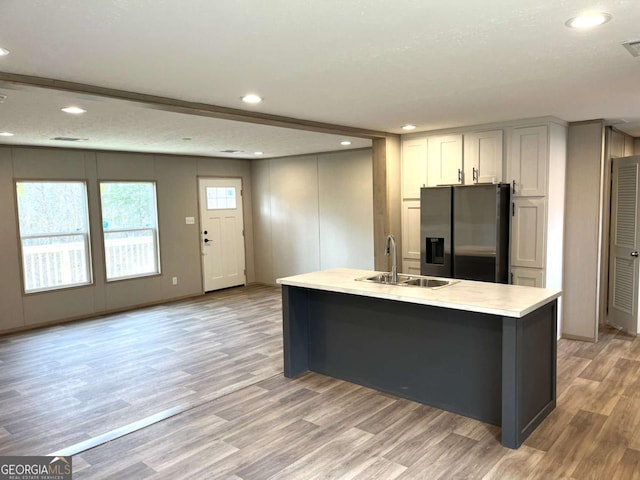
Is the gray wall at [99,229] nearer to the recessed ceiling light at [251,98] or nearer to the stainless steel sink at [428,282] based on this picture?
the recessed ceiling light at [251,98]

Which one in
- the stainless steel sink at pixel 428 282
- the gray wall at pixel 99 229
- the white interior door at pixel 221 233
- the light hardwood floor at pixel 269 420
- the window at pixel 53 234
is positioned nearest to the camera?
the light hardwood floor at pixel 269 420

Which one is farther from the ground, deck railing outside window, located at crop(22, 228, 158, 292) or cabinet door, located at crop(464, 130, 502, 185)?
cabinet door, located at crop(464, 130, 502, 185)

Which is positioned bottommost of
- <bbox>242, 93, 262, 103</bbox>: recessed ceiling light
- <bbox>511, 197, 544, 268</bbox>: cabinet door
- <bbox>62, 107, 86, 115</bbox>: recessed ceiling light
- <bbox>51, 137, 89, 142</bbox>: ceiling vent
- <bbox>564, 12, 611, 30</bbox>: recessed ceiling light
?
<bbox>511, 197, 544, 268</bbox>: cabinet door

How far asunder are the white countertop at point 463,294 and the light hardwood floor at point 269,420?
87 centimetres

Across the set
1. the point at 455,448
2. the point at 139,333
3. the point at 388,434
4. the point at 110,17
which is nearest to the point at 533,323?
the point at 455,448

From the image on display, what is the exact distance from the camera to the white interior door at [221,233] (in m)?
8.11

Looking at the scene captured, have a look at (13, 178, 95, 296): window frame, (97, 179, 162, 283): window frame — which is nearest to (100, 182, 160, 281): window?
(97, 179, 162, 283): window frame

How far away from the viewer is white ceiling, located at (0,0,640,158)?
1.96 metres

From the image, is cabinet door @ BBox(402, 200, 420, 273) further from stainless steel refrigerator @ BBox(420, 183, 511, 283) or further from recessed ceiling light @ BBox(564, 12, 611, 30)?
recessed ceiling light @ BBox(564, 12, 611, 30)

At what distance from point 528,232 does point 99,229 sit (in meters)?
5.66

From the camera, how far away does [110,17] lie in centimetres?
197

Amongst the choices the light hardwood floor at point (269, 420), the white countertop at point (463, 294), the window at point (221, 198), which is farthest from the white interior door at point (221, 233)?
the white countertop at point (463, 294)

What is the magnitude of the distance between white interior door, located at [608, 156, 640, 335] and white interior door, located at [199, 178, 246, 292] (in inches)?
232

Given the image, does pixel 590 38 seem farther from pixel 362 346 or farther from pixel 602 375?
pixel 602 375
